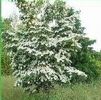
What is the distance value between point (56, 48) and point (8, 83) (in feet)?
17.7

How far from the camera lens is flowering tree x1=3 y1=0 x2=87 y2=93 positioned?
17016 millimetres

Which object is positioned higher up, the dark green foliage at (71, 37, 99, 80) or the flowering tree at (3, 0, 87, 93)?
the dark green foliage at (71, 37, 99, 80)

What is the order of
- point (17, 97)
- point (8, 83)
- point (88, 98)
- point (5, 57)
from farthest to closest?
point (5, 57)
point (8, 83)
point (17, 97)
point (88, 98)

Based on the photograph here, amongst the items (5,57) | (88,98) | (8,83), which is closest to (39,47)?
(88,98)

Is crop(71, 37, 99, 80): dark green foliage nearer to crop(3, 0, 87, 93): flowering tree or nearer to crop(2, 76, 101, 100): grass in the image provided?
crop(2, 76, 101, 100): grass

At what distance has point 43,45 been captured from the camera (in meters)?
17.1

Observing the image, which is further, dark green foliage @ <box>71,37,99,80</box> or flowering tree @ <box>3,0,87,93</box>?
dark green foliage @ <box>71,37,99,80</box>

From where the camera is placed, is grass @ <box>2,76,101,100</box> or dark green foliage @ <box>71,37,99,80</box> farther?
dark green foliage @ <box>71,37,99,80</box>

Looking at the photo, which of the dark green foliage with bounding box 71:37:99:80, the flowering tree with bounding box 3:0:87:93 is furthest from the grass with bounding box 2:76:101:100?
the dark green foliage with bounding box 71:37:99:80

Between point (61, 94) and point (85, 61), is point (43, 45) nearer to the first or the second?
point (61, 94)

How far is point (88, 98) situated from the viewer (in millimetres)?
16391

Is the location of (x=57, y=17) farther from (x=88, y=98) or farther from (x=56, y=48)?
(x=88, y=98)

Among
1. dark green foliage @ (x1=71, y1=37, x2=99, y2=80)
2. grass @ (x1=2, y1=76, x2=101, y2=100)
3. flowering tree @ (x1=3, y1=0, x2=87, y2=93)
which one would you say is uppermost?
dark green foliage @ (x1=71, y1=37, x2=99, y2=80)

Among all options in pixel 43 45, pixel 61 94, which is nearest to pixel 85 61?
pixel 61 94
